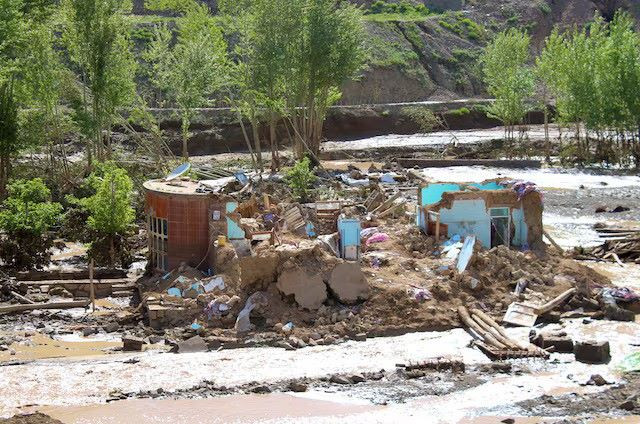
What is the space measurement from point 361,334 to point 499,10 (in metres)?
64.6

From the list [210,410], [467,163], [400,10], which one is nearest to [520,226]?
[210,410]

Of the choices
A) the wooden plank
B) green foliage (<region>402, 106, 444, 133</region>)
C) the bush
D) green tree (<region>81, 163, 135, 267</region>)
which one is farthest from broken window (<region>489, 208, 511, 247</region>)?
green foliage (<region>402, 106, 444, 133</region>)

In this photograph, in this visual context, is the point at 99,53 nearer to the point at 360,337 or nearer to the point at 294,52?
the point at 294,52

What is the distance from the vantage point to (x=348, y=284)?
21.6 metres

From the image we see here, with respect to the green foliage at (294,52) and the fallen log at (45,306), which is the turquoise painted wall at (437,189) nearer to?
the fallen log at (45,306)

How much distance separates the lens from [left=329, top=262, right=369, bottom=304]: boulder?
21484 millimetres

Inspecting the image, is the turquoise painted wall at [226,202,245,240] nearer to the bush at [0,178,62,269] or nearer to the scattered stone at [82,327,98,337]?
the scattered stone at [82,327,98,337]

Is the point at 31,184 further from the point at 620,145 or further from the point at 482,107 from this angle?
the point at 482,107

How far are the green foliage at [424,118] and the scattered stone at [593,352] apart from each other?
4319 cm

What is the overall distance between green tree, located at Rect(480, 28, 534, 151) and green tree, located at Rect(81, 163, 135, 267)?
1243 inches

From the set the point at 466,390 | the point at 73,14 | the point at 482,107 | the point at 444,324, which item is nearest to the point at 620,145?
the point at 482,107

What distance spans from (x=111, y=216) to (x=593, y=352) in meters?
13.0

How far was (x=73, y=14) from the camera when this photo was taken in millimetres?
37281

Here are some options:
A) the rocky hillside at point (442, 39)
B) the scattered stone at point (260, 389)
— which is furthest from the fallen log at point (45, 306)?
the rocky hillside at point (442, 39)
